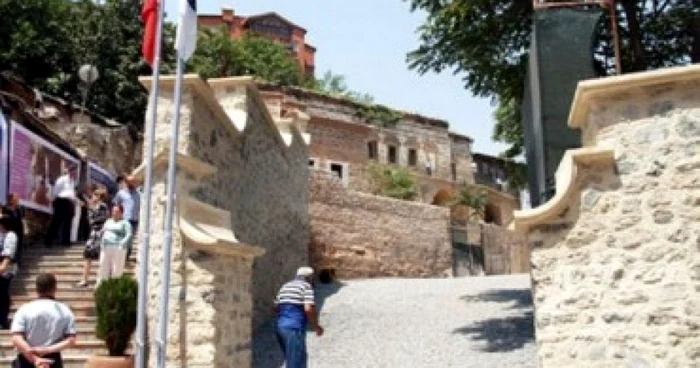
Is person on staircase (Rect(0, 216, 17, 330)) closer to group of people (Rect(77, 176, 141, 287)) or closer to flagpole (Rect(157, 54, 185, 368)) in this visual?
group of people (Rect(77, 176, 141, 287))

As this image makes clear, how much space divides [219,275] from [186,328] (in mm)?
619

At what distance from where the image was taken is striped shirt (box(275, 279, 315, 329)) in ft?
28.1

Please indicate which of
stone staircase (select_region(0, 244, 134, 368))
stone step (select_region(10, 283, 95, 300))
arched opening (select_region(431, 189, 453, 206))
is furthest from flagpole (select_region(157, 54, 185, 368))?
arched opening (select_region(431, 189, 453, 206))

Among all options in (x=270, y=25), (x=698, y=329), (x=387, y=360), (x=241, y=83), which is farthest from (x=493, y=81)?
(x=270, y=25)

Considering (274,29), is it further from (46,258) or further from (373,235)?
(46,258)

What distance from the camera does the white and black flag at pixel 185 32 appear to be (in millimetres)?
8079

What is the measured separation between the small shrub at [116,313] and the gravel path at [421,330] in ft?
10.3

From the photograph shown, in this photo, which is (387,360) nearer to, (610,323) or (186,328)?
(186,328)

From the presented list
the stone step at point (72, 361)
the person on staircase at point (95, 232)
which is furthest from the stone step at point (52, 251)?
the stone step at point (72, 361)

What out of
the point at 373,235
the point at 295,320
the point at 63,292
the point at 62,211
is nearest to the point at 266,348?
the point at 63,292

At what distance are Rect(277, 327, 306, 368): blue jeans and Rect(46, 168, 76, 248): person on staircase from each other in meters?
6.18

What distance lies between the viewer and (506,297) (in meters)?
14.8

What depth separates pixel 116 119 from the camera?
26.4 m

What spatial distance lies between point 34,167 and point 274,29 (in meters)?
44.9
